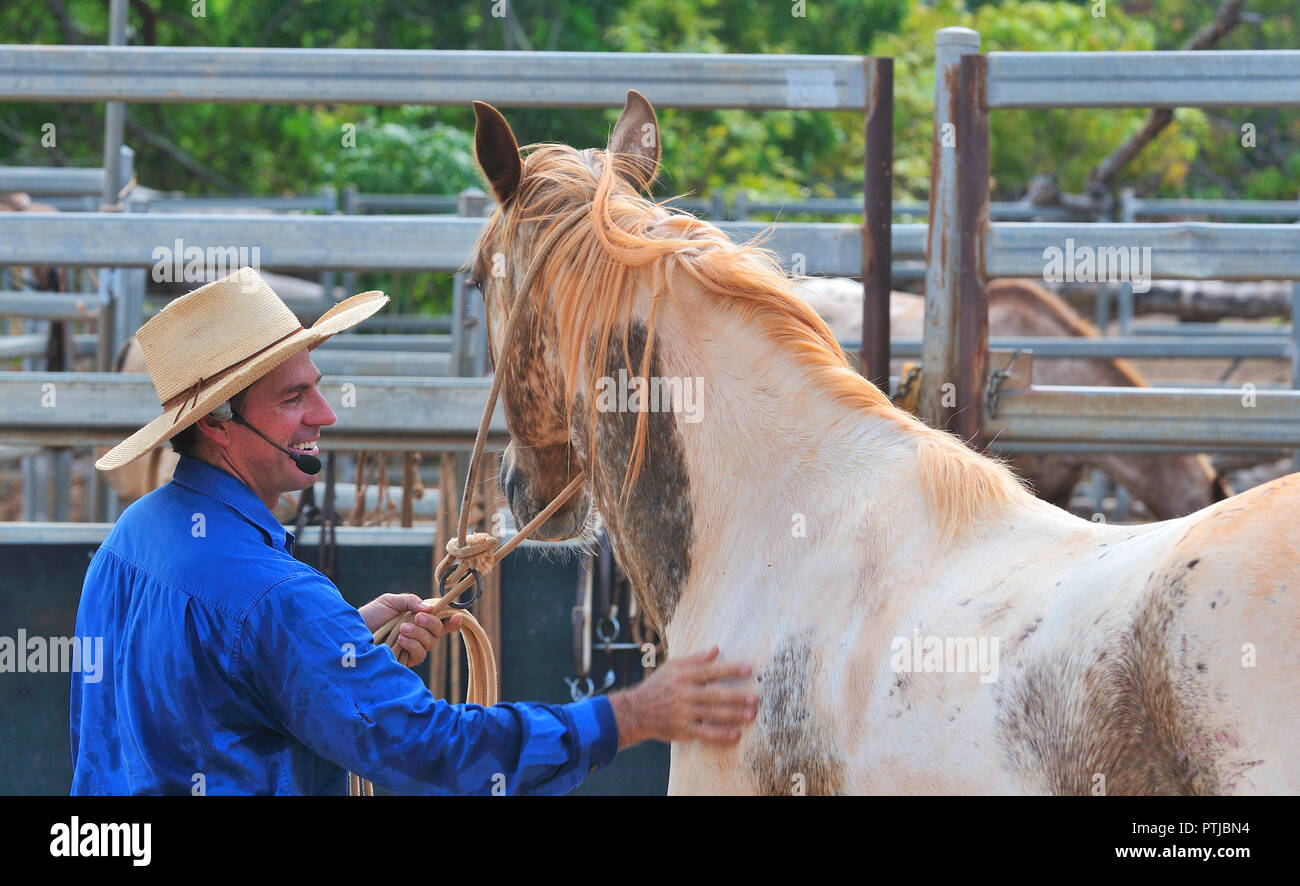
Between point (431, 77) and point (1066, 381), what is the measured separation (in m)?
5.08

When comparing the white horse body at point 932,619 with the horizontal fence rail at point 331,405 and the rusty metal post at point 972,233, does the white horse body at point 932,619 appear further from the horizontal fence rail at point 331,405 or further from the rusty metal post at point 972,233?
the horizontal fence rail at point 331,405

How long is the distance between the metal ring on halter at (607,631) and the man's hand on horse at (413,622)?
35.7 inches

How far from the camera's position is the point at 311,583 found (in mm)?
1850

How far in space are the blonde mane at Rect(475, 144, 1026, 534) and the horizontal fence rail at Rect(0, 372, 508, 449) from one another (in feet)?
2.96

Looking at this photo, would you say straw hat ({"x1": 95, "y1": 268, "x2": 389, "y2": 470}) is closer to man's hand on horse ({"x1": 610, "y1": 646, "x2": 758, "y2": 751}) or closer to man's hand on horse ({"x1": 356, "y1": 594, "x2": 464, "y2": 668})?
man's hand on horse ({"x1": 356, "y1": 594, "x2": 464, "y2": 668})

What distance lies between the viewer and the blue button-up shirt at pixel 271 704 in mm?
1780

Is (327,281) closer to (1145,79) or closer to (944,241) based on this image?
(944,241)

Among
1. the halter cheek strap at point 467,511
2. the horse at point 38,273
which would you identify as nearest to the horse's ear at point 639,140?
the halter cheek strap at point 467,511

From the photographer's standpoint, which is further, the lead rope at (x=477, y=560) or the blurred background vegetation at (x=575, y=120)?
the blurred background vegetation at (x=575, y=120)

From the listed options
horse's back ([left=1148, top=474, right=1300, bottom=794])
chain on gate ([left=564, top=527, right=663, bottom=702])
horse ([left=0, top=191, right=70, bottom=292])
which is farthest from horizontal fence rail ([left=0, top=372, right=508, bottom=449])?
horse ([left=0, top=191, right=70, bottom=292])
